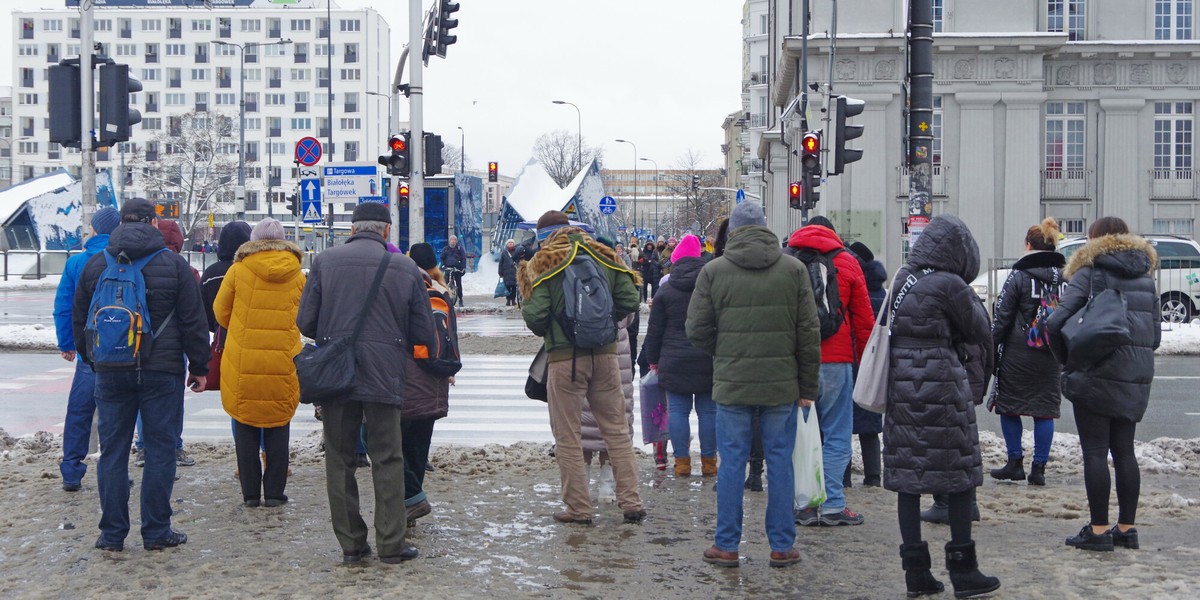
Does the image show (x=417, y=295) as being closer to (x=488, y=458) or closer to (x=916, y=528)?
(x=916, y=528)

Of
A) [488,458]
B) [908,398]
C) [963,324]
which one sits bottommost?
[488,458]

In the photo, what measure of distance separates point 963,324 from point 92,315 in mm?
4706

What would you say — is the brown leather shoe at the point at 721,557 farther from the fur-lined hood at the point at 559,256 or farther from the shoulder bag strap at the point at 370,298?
the shoulder bag strap at the point at 370,298

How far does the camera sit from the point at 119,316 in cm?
670

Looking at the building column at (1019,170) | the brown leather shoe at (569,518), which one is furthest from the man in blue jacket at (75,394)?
the building column at (1019,170)

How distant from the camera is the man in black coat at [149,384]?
22.2 ft

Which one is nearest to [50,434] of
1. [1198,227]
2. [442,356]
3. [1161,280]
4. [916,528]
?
[442,356]

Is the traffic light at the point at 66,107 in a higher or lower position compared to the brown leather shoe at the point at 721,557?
higher

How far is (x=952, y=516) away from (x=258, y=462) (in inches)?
179

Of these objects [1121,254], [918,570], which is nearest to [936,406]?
[918,570]

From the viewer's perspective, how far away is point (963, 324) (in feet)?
19.1

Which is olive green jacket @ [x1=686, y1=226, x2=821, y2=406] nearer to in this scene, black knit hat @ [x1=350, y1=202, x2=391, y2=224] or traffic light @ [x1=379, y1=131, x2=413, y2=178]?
black knit hat @ [x1=350, y1=202, x2=391, y2=224]

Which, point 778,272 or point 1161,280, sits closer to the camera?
point 778,272

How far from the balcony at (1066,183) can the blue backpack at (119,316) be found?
129 ft
